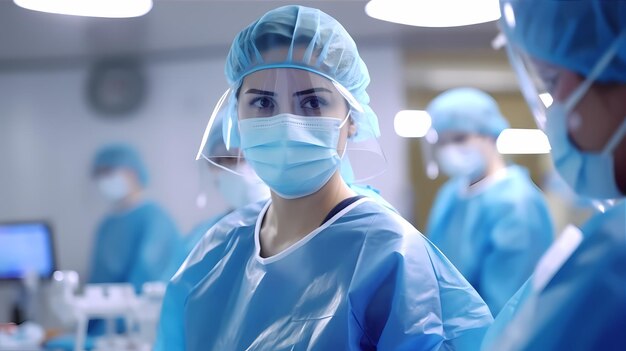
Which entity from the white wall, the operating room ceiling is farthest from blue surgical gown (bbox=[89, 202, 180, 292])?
the operating room ceiling

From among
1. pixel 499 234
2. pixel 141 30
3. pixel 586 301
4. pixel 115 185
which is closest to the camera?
pixel 586 301

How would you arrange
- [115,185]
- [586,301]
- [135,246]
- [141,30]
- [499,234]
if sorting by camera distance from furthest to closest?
[141,30], [115,185], [135,246], [499,234], [586,301]

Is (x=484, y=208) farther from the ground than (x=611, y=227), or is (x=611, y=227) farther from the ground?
(x=611, y=227)

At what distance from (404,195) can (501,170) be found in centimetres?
140

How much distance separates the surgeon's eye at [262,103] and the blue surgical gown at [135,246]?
2.06 metres

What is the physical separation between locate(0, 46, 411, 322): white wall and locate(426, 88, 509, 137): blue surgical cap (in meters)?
0.87

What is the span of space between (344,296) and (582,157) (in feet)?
1.66

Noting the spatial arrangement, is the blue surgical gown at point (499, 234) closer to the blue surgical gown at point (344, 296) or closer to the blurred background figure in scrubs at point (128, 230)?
the blurred background figure in scrubs at point (128, 230)

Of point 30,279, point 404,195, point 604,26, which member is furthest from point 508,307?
point 404,195

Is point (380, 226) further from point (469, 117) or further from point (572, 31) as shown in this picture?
point (469, 117)

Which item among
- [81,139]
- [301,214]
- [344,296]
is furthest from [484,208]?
[81,139]

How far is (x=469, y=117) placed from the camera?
10.4 ft

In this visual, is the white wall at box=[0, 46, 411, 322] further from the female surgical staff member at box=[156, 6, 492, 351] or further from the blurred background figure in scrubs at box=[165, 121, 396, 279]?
the female surgical staff member at box=[156, 6, 492, 351]

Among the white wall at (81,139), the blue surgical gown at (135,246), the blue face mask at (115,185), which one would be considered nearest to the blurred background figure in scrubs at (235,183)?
the blue surgical gown at (135,246)
